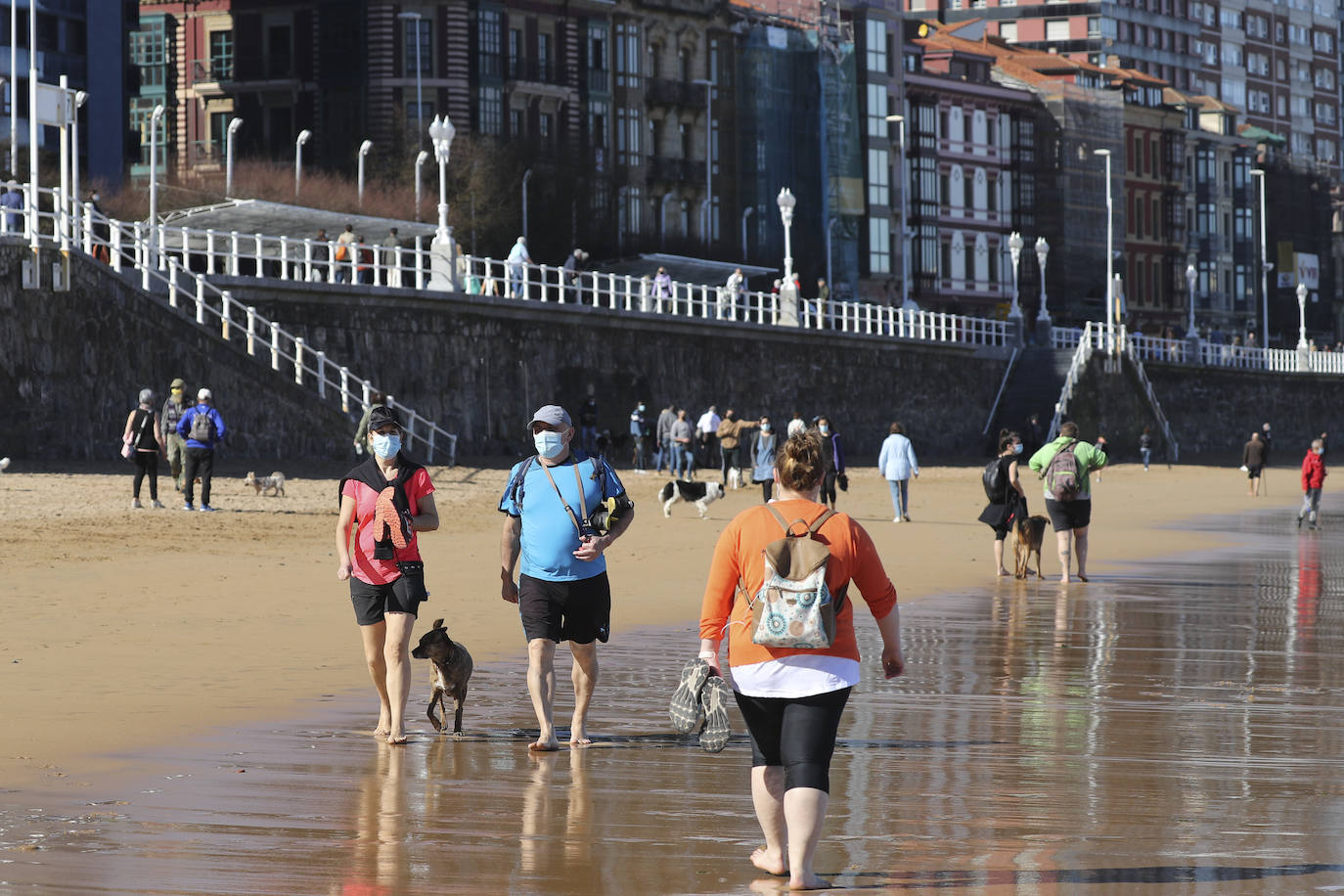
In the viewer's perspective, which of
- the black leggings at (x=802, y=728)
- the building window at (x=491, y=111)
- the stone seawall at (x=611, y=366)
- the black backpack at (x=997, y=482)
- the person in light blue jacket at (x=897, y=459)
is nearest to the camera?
the black leggings at (x=802, y=728)

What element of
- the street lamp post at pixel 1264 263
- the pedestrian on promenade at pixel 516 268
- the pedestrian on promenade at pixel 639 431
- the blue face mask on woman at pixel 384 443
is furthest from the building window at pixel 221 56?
the blue face mask on woman at pixel 384 443

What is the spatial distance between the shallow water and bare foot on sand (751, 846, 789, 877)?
0.23 feet

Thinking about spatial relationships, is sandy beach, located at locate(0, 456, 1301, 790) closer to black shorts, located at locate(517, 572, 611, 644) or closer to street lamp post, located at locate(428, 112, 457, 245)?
black shorts, located at locate(517, 572, 611, 644)

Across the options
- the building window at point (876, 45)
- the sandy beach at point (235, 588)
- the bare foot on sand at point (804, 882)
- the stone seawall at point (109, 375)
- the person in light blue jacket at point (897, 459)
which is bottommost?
the bare foot on sand at point (804, 882)

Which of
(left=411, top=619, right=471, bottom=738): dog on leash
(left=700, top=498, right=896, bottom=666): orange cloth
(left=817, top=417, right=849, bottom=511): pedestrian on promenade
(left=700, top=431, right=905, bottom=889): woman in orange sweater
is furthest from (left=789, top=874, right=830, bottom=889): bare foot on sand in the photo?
(left=817, top=417, right=849, bottom=511): pedestrian on promenade

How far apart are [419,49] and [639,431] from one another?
1005 inches

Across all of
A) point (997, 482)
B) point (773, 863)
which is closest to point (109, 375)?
point (997, 482)

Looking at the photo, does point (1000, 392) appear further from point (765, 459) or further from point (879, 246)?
Answer: point (765, 459)

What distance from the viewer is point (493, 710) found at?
35.8 feet

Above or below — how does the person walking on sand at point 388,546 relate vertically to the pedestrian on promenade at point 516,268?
below

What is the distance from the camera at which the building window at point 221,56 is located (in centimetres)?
6406

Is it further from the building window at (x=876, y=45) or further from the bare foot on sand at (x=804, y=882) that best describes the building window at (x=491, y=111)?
the bare foot on sand at (x=804, y=882)

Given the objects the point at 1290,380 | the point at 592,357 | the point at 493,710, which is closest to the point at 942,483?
the point at 592,357

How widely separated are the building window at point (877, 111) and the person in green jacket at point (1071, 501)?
192 feet
